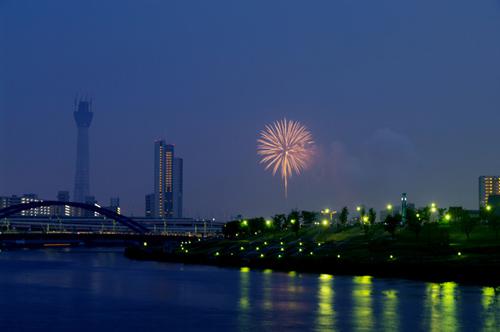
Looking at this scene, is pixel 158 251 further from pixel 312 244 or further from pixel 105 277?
pixel 105 277

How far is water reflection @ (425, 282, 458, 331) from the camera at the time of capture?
55566 millimetres

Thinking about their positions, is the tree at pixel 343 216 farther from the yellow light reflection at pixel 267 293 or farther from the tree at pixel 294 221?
the yellow light reflection at pixel 267 293

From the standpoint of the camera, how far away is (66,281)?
9069 cm

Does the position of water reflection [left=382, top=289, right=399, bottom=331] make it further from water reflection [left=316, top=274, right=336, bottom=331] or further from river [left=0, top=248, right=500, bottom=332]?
water reflection [left=316, top=274, right=336, bottom=331]

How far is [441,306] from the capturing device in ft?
211

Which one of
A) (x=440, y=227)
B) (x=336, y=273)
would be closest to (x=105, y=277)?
(x=336, y=273)

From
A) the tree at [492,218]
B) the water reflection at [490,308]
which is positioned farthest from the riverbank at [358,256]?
the water reflection at [490,308]

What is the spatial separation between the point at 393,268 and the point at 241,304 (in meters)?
30.2

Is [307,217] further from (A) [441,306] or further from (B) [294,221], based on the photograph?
(A) [441,306]

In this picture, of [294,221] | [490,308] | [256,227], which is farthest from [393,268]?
[256,227]

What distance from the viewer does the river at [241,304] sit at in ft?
184

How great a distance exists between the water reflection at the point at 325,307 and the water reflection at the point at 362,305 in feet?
5.11

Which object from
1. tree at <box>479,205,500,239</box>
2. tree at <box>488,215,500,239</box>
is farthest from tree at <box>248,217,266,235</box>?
tree at <box>488,215,500,239</box>

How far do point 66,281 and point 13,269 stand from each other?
24.2m
